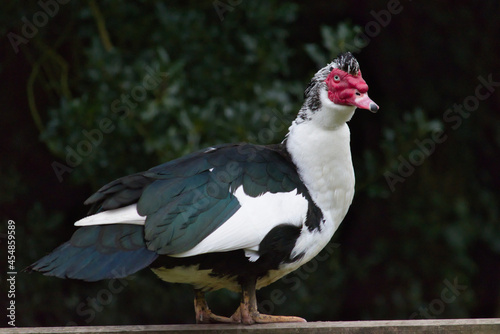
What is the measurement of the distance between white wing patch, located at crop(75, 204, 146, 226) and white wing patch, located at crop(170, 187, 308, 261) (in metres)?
0.14

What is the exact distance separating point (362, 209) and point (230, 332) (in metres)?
2.33

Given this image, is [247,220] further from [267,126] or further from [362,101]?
[267,126]

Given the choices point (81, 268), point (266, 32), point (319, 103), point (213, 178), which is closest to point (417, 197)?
point (266, 32)

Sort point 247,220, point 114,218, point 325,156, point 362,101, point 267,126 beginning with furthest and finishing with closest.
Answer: point 267,126 → point 325,156 → point 362,101 → point 247,220 → point 114,218

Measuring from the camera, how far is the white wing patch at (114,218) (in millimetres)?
2043

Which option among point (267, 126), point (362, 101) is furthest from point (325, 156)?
point (267, 126)

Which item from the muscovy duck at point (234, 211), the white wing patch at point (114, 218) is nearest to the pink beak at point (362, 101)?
the muscovy duck at point (234, 211)

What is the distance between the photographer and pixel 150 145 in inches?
132

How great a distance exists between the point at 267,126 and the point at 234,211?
1285 mm

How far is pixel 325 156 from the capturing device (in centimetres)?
237

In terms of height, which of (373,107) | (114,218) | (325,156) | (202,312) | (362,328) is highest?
(114,218)

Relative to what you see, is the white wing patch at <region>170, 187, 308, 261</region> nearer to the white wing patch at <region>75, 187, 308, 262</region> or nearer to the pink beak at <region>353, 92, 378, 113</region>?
the white wing patch at <region>75, 187, 308, 262</region>

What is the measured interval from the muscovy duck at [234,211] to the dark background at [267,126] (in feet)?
3.19

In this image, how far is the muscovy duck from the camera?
6.62 feet
